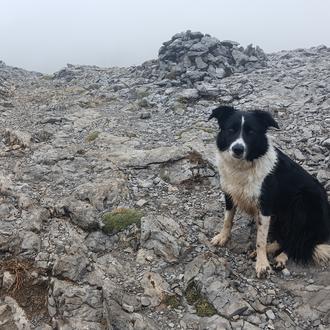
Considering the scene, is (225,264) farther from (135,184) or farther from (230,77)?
(230,77)

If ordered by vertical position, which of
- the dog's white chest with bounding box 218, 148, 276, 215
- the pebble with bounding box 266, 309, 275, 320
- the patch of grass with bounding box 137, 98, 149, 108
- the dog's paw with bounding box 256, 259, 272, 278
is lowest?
the pebble with bounding box 266, 309, 275, 320

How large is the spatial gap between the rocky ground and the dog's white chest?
1.02m

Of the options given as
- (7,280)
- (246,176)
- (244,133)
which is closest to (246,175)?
(246,176)

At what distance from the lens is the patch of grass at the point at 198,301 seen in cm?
652

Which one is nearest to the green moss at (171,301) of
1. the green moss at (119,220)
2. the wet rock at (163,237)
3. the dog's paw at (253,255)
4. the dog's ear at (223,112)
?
the wet rock at (163,237)

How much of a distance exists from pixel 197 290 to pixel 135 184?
376cm

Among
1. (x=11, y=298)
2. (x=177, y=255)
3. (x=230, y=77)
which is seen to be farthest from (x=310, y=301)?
(x=230, y=77)

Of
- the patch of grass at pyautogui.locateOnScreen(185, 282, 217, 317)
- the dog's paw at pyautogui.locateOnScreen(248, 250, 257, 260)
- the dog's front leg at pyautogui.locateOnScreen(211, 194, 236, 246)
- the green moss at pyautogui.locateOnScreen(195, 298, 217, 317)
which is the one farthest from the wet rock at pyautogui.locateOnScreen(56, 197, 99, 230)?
the dog's paw at pyautogui.locateOnScreen(248, 250, 257, 260)

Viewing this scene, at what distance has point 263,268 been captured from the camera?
23.8ft

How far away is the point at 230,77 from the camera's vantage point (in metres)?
19.7

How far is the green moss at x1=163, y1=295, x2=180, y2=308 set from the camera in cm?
677

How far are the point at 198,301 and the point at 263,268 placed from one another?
129 centimetres

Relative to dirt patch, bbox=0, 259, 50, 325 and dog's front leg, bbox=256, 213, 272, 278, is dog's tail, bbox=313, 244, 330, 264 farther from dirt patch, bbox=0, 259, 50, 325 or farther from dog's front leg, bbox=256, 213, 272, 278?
dirt patch, bbox=0, 259, 50, 325

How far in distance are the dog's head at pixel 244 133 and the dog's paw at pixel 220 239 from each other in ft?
5.42
